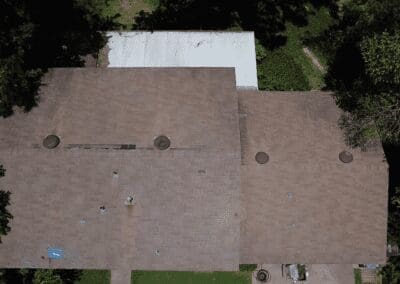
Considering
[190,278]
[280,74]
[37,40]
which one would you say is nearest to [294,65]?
[280,74]

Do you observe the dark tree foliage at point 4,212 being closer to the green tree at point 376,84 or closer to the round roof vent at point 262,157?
the round roof vent at point 262,157

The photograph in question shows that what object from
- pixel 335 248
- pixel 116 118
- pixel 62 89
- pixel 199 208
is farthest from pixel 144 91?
pixel 335 248

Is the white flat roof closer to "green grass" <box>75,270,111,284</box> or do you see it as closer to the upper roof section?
the upper roof section

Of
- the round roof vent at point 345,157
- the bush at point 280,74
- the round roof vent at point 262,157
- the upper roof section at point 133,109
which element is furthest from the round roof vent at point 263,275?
the bush at point 280,74

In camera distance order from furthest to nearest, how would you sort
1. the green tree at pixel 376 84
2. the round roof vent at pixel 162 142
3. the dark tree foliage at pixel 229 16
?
the dark tree foliage at pixel 229 16 < the round roof vent at pixel 162 142 < the green tree at pixel 376 84

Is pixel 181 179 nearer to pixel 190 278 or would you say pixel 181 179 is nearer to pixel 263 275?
pixel 190 278

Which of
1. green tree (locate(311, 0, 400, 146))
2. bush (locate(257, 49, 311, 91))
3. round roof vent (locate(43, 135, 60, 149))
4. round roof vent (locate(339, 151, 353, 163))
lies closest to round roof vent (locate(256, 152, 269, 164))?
round roof vent (locate(339, 151, 353, 163))
